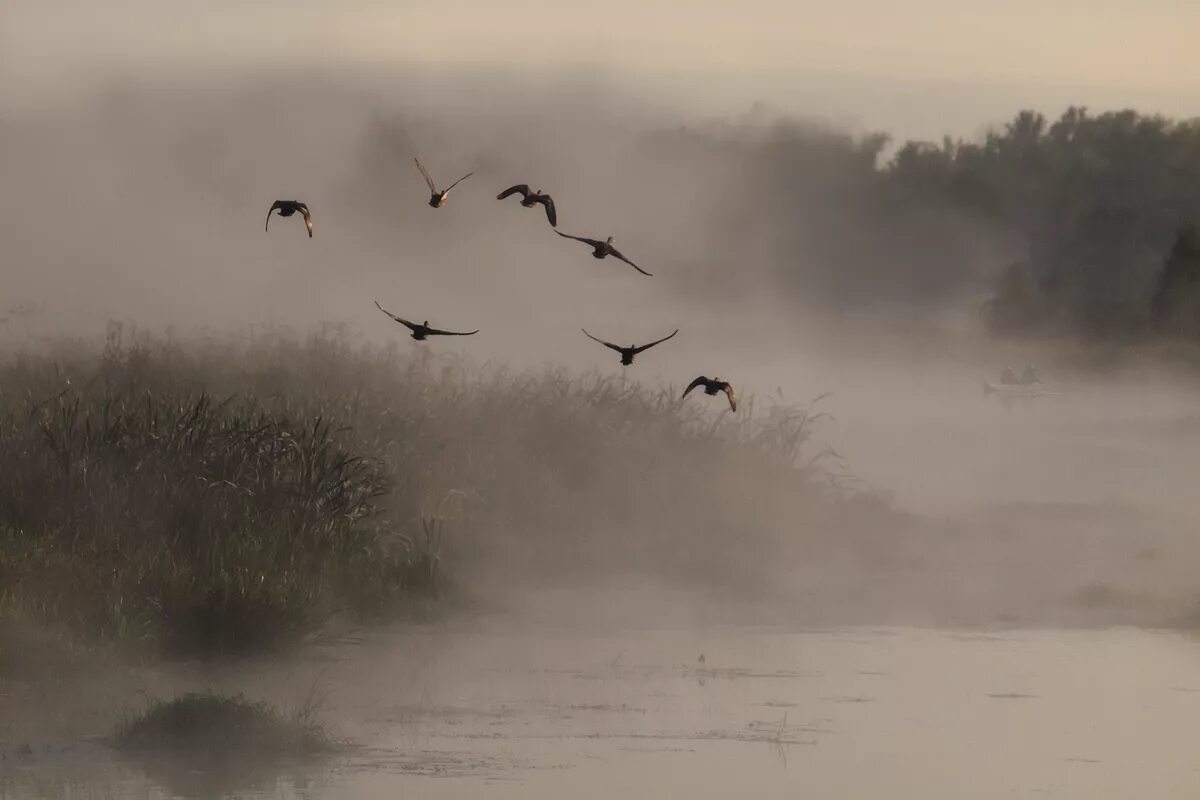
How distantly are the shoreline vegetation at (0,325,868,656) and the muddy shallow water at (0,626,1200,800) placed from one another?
0.49 meters

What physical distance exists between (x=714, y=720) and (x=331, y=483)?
2656 mm

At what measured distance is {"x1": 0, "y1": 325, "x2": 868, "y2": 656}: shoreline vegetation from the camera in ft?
35.4

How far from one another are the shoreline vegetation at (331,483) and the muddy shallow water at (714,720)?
1.62 ft

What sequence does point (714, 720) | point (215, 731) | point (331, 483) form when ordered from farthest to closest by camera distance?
point (331, 483) < point (714, 720) < point (215, 731)

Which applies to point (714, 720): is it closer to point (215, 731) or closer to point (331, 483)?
point (215, 731)

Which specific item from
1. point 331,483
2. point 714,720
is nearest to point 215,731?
point 714,720

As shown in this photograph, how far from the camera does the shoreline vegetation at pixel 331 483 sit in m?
10.8

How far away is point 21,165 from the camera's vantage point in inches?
637

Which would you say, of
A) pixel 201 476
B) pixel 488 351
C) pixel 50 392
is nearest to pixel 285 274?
A: pixel 488 351

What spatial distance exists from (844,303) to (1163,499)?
11.1ft

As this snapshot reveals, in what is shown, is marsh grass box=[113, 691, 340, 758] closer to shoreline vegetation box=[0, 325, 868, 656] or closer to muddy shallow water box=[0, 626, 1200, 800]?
muddy shallow water box=[0, 626, 1200, 800]

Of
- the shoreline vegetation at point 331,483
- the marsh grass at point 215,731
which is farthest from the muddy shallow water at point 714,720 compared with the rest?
the shoreline vegetation at point 331,483

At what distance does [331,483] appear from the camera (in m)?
11.9

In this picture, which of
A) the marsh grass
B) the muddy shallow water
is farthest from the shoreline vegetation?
the marsh grass
